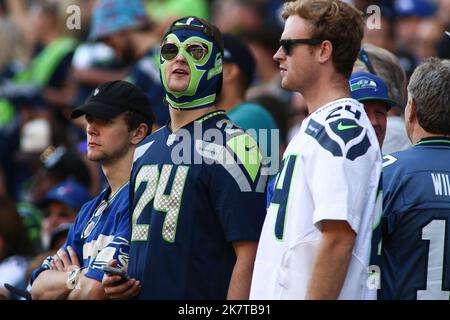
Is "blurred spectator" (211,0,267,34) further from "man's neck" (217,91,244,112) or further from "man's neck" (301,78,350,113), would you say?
"man's neck" (301,78,350,113)

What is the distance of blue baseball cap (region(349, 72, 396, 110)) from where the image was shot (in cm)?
621

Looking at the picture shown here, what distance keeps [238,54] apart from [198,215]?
2.46m

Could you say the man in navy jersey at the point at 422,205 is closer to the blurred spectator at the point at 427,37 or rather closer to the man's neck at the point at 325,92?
the man's neck at the point at 325,92

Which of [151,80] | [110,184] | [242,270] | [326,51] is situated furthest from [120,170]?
[151,80]

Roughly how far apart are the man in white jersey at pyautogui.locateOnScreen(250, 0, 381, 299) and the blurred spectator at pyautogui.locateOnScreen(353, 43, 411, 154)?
4.90ft

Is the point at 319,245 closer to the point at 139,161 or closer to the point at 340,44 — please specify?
the point at 340,44

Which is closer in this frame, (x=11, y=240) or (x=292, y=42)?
(x=292, y=42)

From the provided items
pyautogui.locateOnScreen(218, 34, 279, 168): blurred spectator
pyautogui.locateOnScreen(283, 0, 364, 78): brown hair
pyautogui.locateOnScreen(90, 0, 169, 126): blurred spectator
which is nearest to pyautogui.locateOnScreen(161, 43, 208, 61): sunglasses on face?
pyautogui.locateOnScreen(283, 0, 364, 78): brown hair

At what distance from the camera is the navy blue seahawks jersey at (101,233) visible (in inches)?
228

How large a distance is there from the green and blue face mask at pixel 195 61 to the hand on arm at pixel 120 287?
0.94m

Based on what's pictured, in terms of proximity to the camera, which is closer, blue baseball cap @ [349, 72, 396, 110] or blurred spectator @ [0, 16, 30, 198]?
blue baseball cap @ [349, 72, 396, 110]

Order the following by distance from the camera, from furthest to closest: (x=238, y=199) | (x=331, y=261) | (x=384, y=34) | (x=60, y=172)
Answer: (x=60, y=172)
(x=384, y=34)
(x=238, y=199)
(x=331, y=261)

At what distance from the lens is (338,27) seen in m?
5.20

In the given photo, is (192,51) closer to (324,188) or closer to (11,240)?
(324,188)
